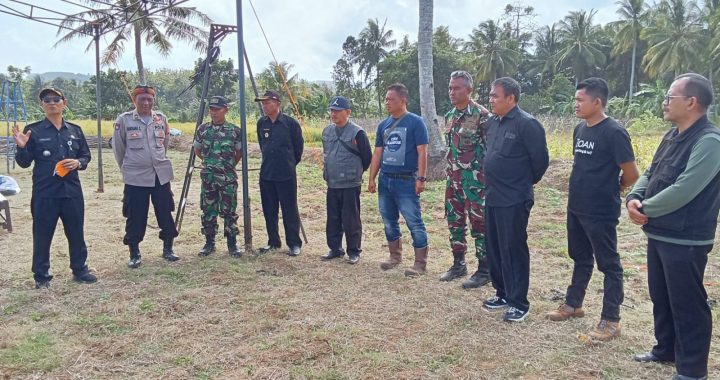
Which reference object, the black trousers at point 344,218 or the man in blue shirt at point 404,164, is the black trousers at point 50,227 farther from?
the man in blue shirt at point 404,164

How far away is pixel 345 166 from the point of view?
16.5 feet

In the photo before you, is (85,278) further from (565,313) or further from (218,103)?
(565,313)

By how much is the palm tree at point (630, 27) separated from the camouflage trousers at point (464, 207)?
36851 millimetres

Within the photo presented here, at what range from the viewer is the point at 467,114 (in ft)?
13.8

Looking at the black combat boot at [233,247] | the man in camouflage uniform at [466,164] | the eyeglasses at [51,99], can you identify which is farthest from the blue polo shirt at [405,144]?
the eyeglasses at [51,99]

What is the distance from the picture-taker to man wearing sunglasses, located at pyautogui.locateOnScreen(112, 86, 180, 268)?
16.2ft

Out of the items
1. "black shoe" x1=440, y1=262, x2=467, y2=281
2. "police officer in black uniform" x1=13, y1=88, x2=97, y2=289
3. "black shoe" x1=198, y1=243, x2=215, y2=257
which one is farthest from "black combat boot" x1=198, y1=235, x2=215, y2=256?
"black shoe" x1=440, y1=262, x2=467, y2=281

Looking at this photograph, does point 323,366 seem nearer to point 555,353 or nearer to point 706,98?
point 555,353

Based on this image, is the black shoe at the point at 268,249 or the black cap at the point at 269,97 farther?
the black shoe at the point at 268,249

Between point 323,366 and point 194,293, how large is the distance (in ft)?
5.52

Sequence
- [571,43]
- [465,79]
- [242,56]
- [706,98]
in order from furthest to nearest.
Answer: [571,43] → [242,56] → [465,79] → [706,98]

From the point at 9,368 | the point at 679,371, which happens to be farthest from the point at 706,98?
the point at 9,368

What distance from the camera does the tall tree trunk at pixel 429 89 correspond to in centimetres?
990

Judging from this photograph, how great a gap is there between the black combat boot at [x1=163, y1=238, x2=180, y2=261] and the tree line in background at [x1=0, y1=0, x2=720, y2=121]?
22996 millimetres
